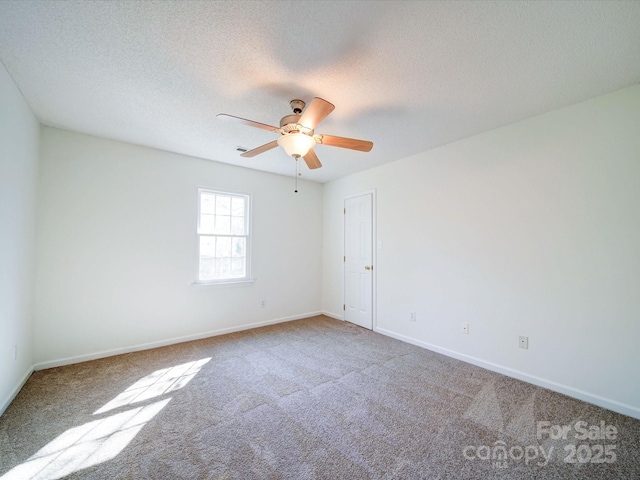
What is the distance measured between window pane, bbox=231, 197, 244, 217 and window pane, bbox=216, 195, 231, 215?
63 millimetres

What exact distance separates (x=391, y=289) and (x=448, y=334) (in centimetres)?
95

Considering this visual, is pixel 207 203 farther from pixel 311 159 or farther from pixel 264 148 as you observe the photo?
pixel 311 159

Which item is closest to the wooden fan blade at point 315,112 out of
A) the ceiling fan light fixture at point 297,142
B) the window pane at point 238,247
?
the ceiling fan light fixture at point 297,142

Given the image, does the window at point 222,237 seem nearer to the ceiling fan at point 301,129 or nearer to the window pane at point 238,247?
the window pane at point 238,247

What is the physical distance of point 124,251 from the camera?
326cm

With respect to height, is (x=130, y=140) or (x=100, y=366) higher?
(x=130, y=140)

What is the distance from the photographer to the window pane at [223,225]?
13.3ft

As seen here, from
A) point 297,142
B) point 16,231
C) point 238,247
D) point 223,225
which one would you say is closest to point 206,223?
point 223,225

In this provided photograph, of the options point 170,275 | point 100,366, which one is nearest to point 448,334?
point 170,275

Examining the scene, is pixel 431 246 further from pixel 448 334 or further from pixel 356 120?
pixel 356 120

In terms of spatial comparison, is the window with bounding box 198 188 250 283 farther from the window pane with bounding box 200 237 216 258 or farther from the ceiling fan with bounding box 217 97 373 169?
the ceiling fan with bounding box 217 97 373 169

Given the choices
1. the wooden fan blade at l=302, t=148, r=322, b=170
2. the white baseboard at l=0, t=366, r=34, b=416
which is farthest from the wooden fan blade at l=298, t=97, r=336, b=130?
the white baseboard at l=0, t=366, r=34, b=416

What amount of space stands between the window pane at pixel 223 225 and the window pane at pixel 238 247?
187 mm

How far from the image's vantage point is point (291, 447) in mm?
1736
